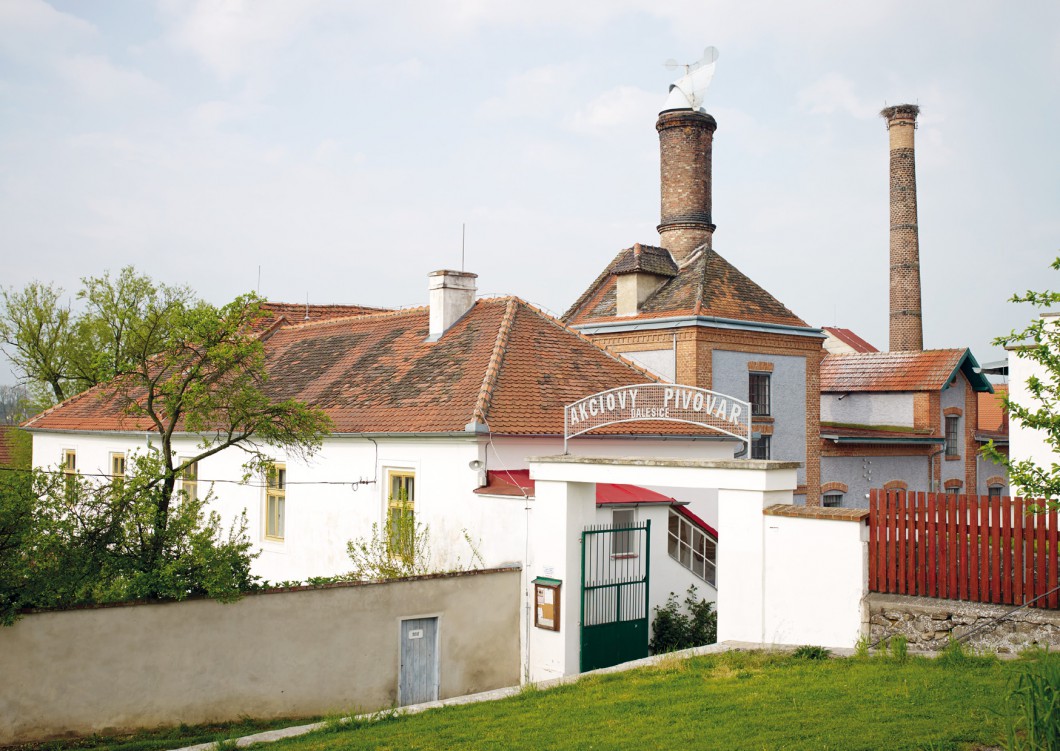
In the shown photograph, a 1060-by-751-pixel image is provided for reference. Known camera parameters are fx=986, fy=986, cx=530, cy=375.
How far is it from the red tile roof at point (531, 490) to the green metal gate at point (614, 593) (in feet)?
1.35

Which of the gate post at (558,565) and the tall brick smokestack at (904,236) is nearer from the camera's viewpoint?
the gate post at (558,565)

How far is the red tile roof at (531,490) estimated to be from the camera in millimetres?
14969

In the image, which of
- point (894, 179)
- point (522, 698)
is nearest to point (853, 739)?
point (522, 698)

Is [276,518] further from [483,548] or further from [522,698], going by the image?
[522,698]

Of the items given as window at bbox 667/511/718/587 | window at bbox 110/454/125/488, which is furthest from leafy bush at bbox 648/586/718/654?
window at bbox 110/454/125/488

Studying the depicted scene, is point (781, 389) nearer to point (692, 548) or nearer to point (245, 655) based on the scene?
point (692, 548)

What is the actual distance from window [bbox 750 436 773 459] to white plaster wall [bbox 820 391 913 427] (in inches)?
326

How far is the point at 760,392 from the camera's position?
85.6 ft

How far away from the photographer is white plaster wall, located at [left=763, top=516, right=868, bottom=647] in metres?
11.0

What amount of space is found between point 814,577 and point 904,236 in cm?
3444

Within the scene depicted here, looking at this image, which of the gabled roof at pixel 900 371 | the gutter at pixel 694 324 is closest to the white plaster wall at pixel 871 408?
the gabled roof at pixel 900 371

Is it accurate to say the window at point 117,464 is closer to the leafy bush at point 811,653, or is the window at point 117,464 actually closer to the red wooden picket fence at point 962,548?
the leafy bush at point 811,653

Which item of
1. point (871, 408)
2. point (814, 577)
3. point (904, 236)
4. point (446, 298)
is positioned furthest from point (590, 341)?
point (904, 236)

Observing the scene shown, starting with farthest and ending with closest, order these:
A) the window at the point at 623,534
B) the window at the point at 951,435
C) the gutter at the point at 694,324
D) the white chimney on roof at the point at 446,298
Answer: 1. the window at the point at 951,435
2. the gutter at the point at 694,324
3. the white chimney on roof at the point at 446,298
4. the window at the point at 623,534
